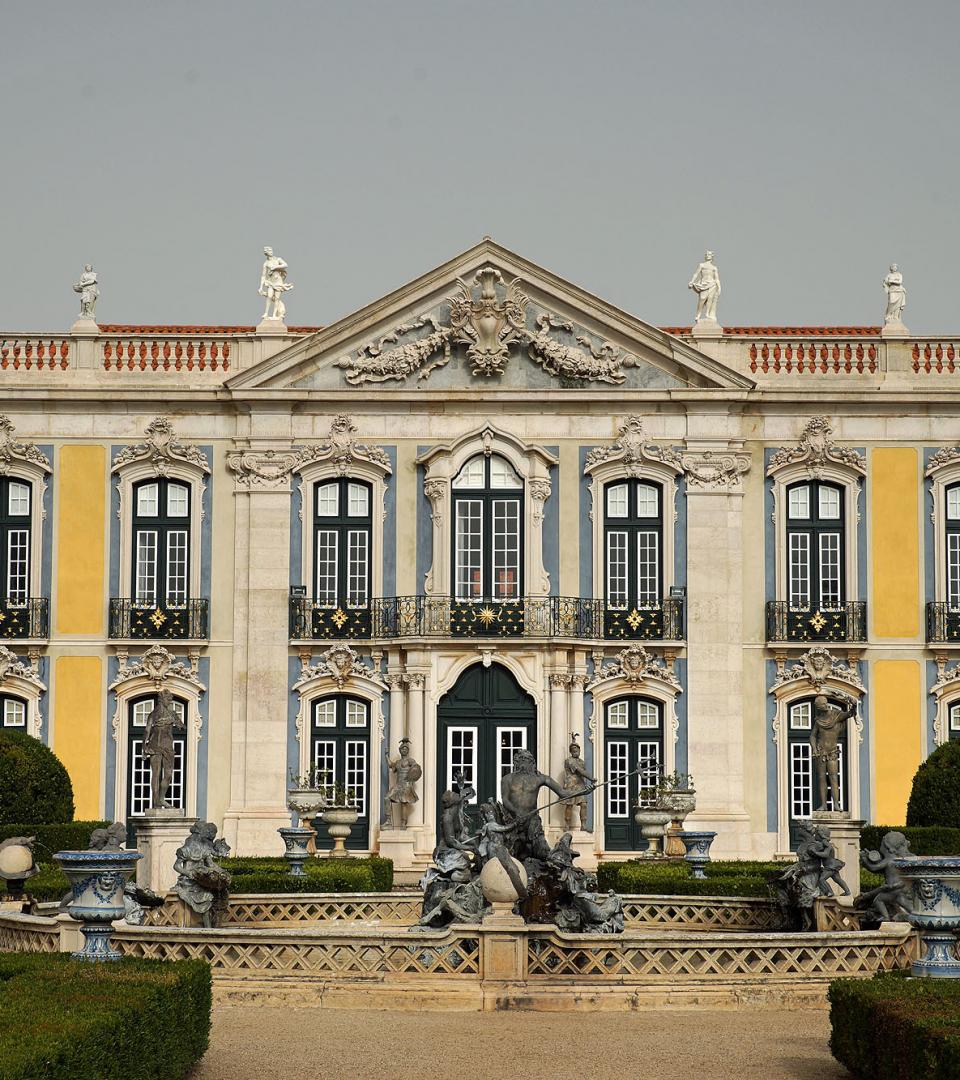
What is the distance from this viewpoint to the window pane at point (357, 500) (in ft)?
101

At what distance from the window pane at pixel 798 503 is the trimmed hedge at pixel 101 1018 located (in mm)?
19511

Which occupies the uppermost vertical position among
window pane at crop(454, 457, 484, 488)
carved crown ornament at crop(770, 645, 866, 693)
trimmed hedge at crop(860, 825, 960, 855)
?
window pane at crop(454, 457, 484, 488)

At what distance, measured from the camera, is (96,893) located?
13.7m

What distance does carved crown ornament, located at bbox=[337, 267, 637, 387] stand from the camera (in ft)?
100

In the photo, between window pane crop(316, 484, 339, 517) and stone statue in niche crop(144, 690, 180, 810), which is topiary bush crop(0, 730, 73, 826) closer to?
stone statue in niche crop(144, 690, 180, 810)

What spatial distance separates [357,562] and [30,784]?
6226 millimetres

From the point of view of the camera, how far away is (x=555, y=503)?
30625mm

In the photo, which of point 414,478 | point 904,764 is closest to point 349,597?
point 414,478

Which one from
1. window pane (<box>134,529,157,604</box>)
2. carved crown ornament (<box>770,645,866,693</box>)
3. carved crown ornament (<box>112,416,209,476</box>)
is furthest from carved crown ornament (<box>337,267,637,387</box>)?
carved crown ornament (<box>770,645,866,693</box>)

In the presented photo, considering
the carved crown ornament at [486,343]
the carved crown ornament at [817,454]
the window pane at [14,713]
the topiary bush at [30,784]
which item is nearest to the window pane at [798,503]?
the carved crown ornament at [817,454]

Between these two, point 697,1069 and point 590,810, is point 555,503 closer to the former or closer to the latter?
point 590,810

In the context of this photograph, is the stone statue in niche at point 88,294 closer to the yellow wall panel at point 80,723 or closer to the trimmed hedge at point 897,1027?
the yellow wall panel at point 80,723

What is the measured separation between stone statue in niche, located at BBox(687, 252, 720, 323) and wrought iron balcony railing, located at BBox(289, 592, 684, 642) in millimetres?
4586

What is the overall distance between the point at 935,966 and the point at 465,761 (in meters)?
17.5
